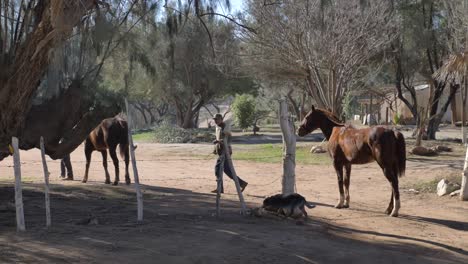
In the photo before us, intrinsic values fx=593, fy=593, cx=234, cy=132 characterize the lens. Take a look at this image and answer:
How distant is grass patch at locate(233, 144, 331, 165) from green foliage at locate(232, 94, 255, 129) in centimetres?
1053

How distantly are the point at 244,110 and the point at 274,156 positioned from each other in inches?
617

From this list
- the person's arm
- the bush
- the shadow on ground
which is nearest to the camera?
the shadow on ground

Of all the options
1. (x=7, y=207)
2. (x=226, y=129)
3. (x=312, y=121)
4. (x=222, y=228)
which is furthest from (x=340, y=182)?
(x=7, y=207)

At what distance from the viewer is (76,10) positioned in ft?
27.3

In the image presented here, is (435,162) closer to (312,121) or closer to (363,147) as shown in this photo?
(312,121)

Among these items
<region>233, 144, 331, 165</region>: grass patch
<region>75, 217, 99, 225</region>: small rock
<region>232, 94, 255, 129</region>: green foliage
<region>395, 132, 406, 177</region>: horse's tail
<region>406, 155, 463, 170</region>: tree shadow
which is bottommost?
<region>75, 217, 99, 225</region>: small rock

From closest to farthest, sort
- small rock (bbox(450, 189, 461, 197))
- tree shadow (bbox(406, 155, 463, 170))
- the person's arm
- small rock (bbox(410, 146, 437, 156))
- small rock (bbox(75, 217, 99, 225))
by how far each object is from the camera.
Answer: small rock (bbox(75, 217, 99, 225)), the person's arm, small rock (bbox(450, 189, 461, 197)), tree shadow (bbox(406, 155, 463, 170)), small rock (bbox(410, 146, 437, 156))

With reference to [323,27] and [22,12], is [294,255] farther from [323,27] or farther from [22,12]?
[323,27]

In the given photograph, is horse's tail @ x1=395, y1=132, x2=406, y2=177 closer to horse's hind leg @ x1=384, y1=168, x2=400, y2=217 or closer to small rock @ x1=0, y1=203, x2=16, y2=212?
horse's hind leg @ x1=384, y1=168, x2=400, y2=217

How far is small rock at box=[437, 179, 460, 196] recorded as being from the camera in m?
13.4

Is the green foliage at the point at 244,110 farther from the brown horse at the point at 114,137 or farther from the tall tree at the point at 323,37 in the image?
the brown horse at the point at 114,137

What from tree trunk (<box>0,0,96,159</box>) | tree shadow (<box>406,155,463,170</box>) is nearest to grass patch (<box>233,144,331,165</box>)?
tree shadow (<box>406,155,463,170</box>)

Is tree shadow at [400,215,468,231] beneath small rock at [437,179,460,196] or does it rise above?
beneath

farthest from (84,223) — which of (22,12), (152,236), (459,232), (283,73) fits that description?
(283,73)
